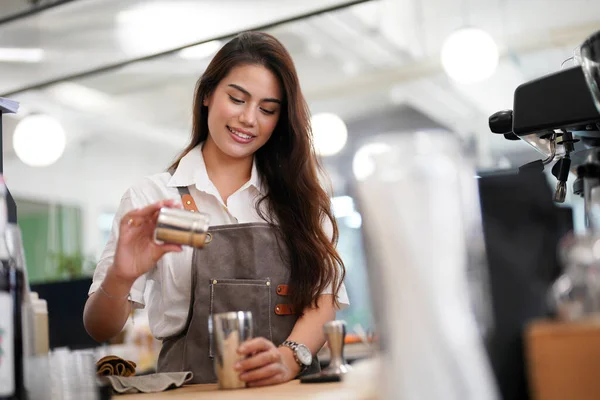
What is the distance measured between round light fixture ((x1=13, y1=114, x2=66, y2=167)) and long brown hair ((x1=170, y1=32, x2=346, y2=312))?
346 centimetres

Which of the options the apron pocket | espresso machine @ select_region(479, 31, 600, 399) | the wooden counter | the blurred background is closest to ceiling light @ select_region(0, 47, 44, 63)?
the blurred background

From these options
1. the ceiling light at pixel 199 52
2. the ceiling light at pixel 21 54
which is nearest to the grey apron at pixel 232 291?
the ceiling light at pixel 199 52

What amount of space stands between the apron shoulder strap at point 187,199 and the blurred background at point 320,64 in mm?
2359

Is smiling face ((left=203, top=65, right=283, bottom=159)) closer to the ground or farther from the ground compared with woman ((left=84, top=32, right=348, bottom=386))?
farther from the ground

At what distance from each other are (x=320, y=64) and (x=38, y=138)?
7.08 ft

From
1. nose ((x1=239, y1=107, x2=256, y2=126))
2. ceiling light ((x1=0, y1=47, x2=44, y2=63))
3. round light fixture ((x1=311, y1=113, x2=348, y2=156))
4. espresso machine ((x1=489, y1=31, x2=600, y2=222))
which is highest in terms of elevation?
ceiling light ((x1=0, y1=47, x2=44, y2=63))

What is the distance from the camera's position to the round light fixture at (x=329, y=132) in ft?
17.4

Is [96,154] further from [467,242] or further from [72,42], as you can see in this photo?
[467,242]

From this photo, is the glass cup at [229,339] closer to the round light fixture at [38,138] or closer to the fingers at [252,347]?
the fingers at [252,347]

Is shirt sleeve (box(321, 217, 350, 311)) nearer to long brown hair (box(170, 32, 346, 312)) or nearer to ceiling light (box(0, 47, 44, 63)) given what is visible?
long brown hair (box(170, 32, 346, 312))

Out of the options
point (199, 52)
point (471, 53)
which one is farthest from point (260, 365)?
point (199, 52)

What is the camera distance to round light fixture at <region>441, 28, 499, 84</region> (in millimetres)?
4016

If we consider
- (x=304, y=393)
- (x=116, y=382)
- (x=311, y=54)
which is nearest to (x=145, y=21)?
(x=311, y=54)

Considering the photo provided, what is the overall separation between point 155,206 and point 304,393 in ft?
1.38
